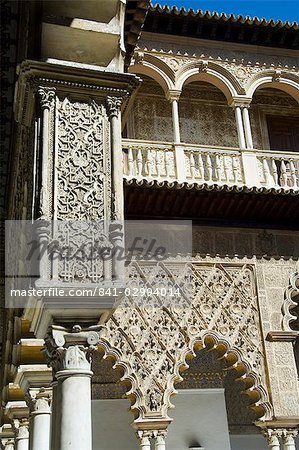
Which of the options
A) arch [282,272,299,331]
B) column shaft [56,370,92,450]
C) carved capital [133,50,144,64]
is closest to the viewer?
column shaft [56,370,92,450]

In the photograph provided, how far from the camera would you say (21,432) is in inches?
271

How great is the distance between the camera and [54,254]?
10.2ft

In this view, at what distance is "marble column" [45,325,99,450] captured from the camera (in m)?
2.92

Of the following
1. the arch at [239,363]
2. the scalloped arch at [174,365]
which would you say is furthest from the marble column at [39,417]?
the arch at [239,363]

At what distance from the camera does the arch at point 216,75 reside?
8.50 meters

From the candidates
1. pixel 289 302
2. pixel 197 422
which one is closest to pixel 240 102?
pixel 289 302

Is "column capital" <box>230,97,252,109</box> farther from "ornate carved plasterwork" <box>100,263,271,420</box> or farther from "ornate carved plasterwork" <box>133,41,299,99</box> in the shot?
"ornate carved plasterwork" <box>100,263,271,420</box>

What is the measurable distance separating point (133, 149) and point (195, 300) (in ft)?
6.99

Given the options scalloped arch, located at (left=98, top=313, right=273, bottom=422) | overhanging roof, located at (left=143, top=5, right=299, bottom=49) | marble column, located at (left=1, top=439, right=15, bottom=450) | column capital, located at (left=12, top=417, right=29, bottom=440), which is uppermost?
overhanging roof, located at (left=143, top=5, right=299, bottom=49)

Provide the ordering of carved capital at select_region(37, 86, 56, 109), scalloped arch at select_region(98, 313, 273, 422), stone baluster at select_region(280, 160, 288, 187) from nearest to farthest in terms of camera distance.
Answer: carved capital at select_region(37, 86, 56, 109)
scalloped arch at select_region(98, 313, 273, 422)
stone baluster at select_region(280, 160, 288, 187)

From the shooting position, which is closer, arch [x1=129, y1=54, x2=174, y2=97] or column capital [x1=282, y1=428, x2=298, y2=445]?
column capital [x1=282, y1=428, x2=298, y2=445]

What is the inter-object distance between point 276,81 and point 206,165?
2.06 meters

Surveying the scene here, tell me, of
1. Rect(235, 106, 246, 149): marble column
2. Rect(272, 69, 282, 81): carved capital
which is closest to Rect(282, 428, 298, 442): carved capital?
Rect(235, 106, 246, 149): marble column

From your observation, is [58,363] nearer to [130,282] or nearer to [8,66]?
[8,66]
